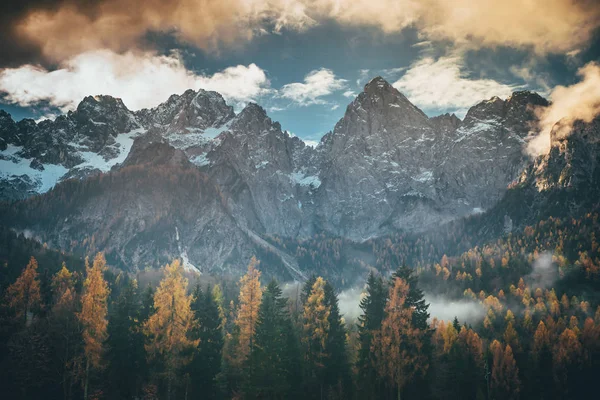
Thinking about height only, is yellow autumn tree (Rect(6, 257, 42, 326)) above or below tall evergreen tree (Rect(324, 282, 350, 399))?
above

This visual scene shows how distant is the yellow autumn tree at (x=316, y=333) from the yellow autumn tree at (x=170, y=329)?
12.4m

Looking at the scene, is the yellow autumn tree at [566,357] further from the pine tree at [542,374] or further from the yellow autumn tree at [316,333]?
the yellow autumn tree at [316,333]

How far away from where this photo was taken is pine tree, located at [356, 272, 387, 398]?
47000 mm

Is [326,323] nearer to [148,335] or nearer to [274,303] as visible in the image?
[274,303]

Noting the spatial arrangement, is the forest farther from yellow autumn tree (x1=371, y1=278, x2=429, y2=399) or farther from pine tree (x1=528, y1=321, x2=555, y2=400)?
pine tree (x1=528, y1=321, x2=555, y2=400)

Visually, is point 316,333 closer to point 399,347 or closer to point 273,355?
point 273,355

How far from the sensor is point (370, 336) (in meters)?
50.4

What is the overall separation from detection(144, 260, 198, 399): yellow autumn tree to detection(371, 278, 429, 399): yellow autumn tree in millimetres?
19688

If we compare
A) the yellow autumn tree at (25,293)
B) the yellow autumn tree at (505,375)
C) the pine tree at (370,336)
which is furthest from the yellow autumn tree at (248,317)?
the yellow autumn tree at (505,375)

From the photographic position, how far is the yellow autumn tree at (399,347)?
43.8m

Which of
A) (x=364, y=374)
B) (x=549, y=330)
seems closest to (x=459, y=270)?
(x=549, y=330)

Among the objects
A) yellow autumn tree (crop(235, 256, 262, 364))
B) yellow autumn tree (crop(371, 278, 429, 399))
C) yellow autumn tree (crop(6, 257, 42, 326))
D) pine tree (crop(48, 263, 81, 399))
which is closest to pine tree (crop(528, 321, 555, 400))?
yellow autumn tree (crop(371, 278, 429, 399))

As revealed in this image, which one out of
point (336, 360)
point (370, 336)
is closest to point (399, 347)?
point (370, 336)

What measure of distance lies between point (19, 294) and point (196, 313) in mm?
27503
